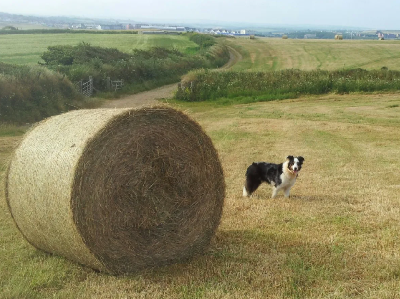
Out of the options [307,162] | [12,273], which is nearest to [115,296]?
[12,273]

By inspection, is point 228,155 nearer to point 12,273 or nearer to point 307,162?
point 307,162

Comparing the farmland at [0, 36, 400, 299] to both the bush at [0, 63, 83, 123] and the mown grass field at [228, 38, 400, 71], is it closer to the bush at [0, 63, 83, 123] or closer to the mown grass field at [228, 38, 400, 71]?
the bush at [0, 63, 83, 123]

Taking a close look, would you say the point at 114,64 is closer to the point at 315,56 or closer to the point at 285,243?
the point at 315,56

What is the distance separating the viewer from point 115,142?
601 cm

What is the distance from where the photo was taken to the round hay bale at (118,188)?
5.76 meters

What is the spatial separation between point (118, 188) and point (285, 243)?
243 cm

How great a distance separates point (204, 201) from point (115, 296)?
1.87 metres

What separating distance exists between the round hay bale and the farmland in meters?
0.31

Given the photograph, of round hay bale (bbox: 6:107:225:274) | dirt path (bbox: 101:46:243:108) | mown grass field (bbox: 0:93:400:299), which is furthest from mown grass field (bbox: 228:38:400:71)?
round hay bale (bbox: 6:107:225:274)

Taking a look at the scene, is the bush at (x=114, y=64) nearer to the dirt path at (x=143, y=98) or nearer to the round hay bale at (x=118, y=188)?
the dirt path at (x=143, y=98)

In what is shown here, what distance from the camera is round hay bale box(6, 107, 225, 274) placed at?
5.76 m

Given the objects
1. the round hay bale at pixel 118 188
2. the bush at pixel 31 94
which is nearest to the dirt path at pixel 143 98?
the bush at pixel 31 94

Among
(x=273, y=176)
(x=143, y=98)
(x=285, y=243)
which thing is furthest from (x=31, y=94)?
(x=285, y=243)

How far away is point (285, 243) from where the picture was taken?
7.04 m
